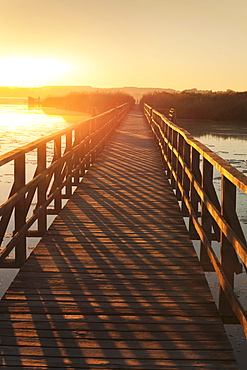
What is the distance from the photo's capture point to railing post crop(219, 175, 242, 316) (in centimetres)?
345

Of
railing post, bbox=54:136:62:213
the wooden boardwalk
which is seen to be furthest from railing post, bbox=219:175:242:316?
railing post, bbox=54:136:62:213

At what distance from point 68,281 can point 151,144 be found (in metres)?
12.7

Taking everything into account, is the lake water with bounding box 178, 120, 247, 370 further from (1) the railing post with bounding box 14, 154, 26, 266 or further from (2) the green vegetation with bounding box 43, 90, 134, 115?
(2) the green vegetation with bounding box 43, 90, 134, 115

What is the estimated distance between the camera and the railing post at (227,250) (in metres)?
3.45

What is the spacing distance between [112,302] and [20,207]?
1418 millimetres

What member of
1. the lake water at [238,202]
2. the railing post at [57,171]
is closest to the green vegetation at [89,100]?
the lake water at [238,202]

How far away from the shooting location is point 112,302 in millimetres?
3699

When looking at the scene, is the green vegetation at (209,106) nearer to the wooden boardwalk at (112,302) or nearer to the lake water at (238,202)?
the lake water at (238,202)

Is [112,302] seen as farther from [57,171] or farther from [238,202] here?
[238,202]

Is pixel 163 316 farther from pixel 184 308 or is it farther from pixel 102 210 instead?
pixel 102 210

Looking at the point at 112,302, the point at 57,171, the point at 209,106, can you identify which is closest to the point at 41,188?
the point at 57,171

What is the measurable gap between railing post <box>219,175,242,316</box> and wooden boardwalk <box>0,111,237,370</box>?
117 mm

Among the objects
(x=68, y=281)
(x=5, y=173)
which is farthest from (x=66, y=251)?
(x=5, y=173)

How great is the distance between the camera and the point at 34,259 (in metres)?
4.61
